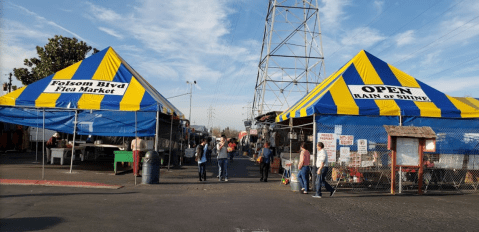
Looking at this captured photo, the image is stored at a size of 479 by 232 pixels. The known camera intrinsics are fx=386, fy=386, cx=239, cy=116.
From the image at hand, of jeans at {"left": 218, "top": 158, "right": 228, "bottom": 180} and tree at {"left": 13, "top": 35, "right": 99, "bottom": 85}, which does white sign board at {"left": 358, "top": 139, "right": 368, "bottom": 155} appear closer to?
jeans at {"left": 218, "top": 158, "right": 228, "bottom": 180}

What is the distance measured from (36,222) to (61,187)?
474cm

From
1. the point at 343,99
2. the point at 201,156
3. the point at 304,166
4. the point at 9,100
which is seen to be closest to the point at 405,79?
the point at 343,99

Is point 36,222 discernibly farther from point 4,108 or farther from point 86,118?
point 4,108

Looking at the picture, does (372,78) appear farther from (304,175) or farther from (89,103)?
(89,103)

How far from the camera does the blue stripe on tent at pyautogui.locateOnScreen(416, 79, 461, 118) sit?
14.1 metres

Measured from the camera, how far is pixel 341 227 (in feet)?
24.2

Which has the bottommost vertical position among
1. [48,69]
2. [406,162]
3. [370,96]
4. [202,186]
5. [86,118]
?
[202,186]

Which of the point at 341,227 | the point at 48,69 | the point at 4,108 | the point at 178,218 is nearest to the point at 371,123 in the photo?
the point at 341,227

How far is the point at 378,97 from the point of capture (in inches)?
561

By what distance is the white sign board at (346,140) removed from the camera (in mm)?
13000

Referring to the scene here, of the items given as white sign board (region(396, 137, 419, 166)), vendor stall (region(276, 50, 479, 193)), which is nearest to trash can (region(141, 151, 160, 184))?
vendor stall (region(276, 50, 479, 193))

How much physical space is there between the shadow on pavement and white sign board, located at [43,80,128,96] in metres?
9.14

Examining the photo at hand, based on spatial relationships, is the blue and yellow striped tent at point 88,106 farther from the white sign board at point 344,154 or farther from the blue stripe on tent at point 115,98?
the white sign board at point 344,154

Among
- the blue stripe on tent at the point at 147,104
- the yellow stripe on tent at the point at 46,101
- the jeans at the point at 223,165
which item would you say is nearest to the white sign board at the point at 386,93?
the jeans at the point at 223,165
